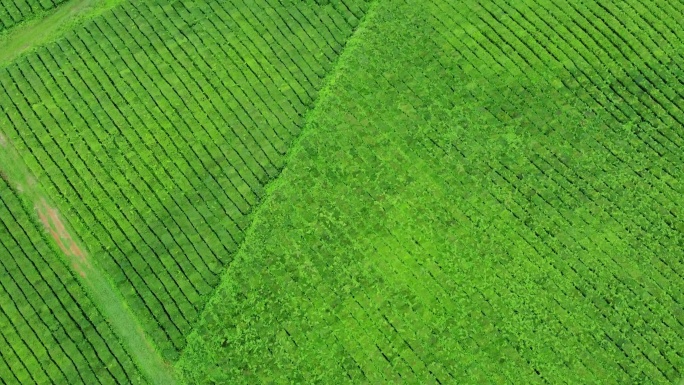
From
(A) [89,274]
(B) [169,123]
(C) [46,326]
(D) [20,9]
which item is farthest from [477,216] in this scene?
(D) [20,9]

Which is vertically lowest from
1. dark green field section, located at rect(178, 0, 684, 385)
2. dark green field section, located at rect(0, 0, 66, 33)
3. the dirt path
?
the dirt path

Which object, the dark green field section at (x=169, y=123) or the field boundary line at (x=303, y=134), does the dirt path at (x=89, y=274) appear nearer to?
the dark green field section at (x=169, y=123)

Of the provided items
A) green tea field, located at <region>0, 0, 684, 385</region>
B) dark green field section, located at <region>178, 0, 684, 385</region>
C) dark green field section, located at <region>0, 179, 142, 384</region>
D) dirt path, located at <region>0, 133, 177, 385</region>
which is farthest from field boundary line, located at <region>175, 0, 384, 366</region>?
dark green field section, located at <region>0, 179, 142, 384</region>

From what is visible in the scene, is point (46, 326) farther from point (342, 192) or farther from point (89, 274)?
point (342, 192)

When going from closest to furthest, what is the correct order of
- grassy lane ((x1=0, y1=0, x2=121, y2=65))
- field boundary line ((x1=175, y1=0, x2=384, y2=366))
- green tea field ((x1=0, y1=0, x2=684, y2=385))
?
1. green tea field ((x1=0, y1=0, x2=684, y2=385))
2. field boundary line ((x1=175, y1=0, x2=384, y2=366))
3. grassy lane ((x1=0, y1=0, x2=121, y2=65))

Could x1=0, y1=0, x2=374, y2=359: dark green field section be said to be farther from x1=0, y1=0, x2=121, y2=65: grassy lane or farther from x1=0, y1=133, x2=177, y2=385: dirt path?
x1=0, y1=0, x2=121, y2=65: grassy lane

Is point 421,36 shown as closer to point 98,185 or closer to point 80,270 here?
point 98,185

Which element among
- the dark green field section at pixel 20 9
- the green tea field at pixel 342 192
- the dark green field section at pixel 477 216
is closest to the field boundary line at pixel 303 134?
the green tea field at pixel 342 192
